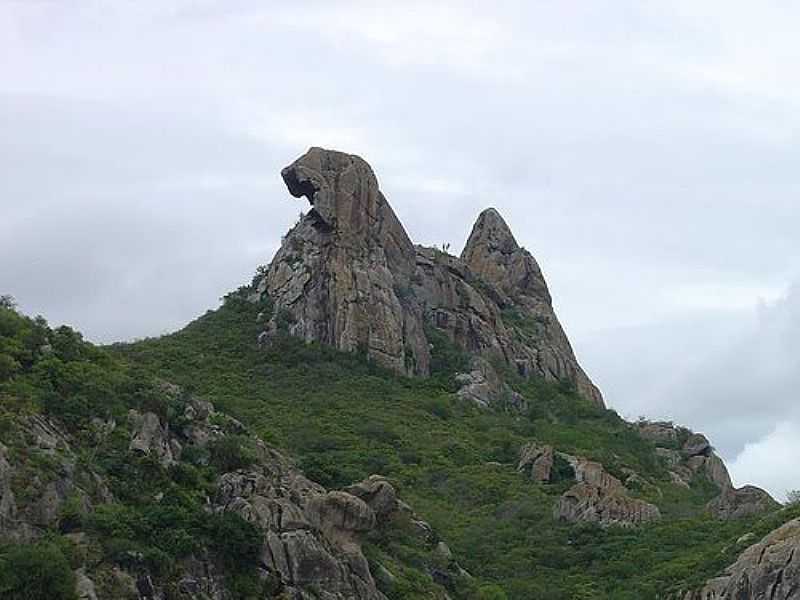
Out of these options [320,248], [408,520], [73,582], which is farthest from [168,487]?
[320,248]

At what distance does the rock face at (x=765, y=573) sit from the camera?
54.1m

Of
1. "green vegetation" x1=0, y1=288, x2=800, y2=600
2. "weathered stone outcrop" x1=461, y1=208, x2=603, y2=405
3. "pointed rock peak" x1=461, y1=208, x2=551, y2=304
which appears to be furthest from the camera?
"pointed rock peak" x1=461, y1=208, x2=551, y2=304

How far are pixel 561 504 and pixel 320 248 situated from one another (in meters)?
30.3

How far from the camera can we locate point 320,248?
96938 millimetres

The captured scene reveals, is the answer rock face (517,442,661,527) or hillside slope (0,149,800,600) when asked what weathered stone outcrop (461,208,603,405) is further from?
rock face (517,442,661,527)

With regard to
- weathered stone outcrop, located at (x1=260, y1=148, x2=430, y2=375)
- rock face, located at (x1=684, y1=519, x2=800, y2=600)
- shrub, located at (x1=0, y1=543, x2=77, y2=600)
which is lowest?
shrub, located at (x1=0, y1=543, x2=77, y2=600)

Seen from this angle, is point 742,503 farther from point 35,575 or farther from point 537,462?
point 35,575

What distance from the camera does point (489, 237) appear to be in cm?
12288

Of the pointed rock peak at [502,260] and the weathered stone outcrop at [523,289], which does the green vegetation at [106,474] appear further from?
the pointed rock peak at [502,260]

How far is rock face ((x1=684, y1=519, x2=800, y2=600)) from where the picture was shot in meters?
54.1

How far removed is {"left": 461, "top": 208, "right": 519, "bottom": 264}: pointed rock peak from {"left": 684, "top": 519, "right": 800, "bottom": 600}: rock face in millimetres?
65906

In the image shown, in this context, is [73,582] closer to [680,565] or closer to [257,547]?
[257,547]

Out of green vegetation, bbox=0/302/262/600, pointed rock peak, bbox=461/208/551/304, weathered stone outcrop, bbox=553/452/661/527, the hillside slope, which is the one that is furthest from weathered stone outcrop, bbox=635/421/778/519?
green vegetation, bbox=0/302/262/600

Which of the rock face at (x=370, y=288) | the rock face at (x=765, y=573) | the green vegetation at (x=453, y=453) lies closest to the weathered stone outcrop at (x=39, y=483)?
the green vegetation at (x=453, y=453)
